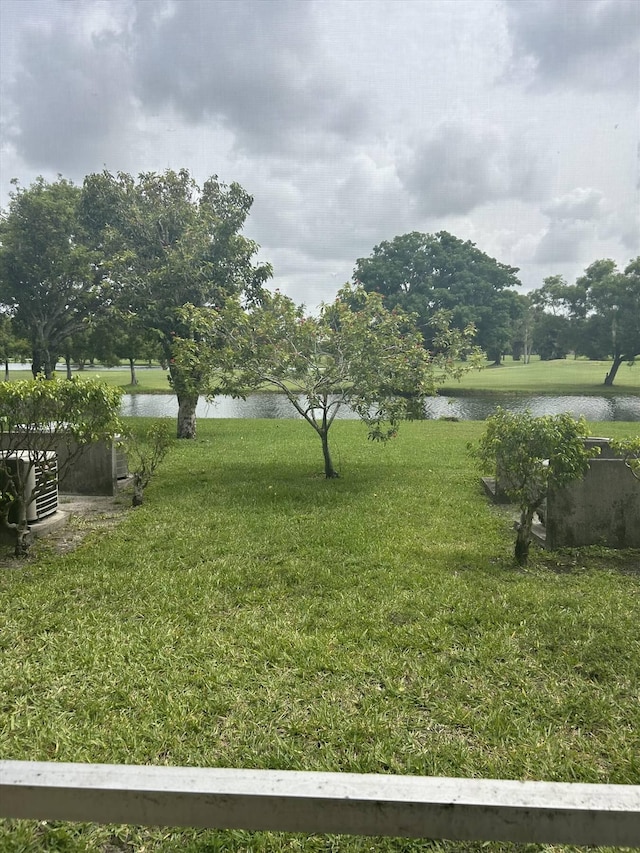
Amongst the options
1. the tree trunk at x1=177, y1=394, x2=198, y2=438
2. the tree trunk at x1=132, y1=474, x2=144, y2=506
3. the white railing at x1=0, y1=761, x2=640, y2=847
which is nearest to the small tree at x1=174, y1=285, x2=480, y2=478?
the tree trunk at x1=132, y1=474, x2=144, y2=506

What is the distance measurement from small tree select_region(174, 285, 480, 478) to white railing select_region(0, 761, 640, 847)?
542 centimetres

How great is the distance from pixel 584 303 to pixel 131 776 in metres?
26.8

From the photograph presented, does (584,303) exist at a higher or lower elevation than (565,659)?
higher

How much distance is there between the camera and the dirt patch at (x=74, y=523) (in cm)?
407

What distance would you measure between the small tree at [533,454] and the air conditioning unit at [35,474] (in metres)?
3.31

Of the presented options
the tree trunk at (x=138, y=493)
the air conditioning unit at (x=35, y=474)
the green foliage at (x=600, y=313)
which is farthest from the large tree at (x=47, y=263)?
the green foliage at (x=600, y=313)

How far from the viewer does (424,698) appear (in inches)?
85.4

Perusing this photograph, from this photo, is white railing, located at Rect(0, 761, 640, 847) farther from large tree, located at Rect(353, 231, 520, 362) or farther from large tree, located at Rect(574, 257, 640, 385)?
large tree, located at Rect(353, 231, 520, 362)

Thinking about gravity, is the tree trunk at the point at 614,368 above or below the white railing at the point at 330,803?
above

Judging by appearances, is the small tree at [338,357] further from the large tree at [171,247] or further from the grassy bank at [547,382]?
the grassy bank at [547,382]

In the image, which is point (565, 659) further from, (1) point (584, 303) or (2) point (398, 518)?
(1) point (584, 303)

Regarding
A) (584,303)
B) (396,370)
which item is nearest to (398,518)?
(396,370)

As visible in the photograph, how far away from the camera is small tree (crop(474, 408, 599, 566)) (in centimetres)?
359

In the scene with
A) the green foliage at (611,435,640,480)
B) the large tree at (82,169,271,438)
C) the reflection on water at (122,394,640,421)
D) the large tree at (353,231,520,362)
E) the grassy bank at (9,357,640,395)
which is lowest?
the reflection on water at (122,394,640,421)
